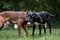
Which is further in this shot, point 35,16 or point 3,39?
point 35,16

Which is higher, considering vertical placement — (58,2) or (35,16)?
(35,16)

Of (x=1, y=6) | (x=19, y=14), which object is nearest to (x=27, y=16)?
(x=19, y=14)

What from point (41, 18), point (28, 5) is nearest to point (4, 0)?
point (28, 5)

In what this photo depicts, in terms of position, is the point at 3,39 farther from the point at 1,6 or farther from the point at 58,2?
the point at 58,2

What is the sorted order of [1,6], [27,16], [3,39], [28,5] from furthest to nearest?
1. [28,5]
2. [1,6]
3. [27,16]
4. [3,39]

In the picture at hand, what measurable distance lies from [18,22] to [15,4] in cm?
1138

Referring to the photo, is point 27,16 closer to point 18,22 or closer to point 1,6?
point 18,22

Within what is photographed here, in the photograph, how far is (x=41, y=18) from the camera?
47.7 feet

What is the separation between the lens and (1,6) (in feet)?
78.6

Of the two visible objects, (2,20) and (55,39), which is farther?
(2,20)

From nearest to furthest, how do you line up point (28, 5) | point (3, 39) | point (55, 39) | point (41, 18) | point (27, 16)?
1. point (55, 39)
2. point (3, 39)
3. point (27, 16)
4. point (41, 18)
5. point (28, 5)

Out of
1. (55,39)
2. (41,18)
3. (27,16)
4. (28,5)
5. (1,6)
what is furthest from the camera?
(28,5)

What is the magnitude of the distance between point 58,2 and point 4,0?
5364 millimetres

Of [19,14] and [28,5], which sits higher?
[19,14]
